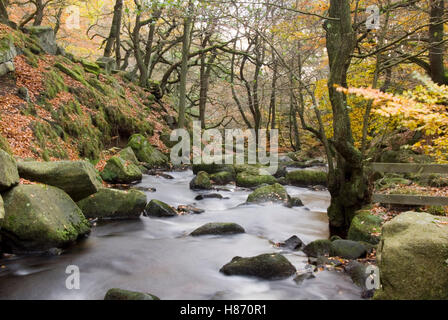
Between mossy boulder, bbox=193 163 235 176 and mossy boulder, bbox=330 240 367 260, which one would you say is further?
mossy boulder, bbox=193 163 235 176

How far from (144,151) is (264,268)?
1031 centimetres

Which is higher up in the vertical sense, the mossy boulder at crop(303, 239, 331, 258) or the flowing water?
the mossy boulder at crop(303, 239, 331, 258)

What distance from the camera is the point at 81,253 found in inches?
223

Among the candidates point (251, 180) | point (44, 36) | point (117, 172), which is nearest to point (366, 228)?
point (251, 180)

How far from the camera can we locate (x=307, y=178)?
13.5 meters

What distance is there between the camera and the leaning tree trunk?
659cm

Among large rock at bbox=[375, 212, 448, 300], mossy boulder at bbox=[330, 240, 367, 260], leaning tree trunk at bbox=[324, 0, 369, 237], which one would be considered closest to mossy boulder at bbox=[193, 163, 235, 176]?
leaning tree trunk at bbox=[324, 0, 369, 237]

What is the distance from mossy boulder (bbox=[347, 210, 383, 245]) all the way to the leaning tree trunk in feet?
2.23

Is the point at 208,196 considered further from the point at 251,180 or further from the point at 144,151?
the point at 144,151

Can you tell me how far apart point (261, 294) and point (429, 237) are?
7.25ft

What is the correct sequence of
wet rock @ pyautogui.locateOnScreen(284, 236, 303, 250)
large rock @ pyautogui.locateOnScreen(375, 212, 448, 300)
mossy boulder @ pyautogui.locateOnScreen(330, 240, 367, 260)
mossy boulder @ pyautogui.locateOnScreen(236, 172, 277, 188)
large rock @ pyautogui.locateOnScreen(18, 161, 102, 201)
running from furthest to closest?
mossy boulder @ pyautogui.locateOnScreen(236, 172, 277, 188), wet rock @ pyautogui.locateOnScreen(284, 236, 303, 250), large rock @ pyautogui.locateOnScreen(18, 161, 102, 201), mossy boulder @ pyautogui.locateOnScreen(330, 240, 367, 260), large rock @ pyautogui.locateOnScreen(375, 212, 448, 300)

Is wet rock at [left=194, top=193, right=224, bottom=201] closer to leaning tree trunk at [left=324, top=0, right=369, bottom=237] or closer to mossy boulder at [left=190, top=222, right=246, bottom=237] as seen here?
mossy boulder at [left=190, top=222, right=246, bottom=237]

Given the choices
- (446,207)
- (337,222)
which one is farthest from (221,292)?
(446,207)
